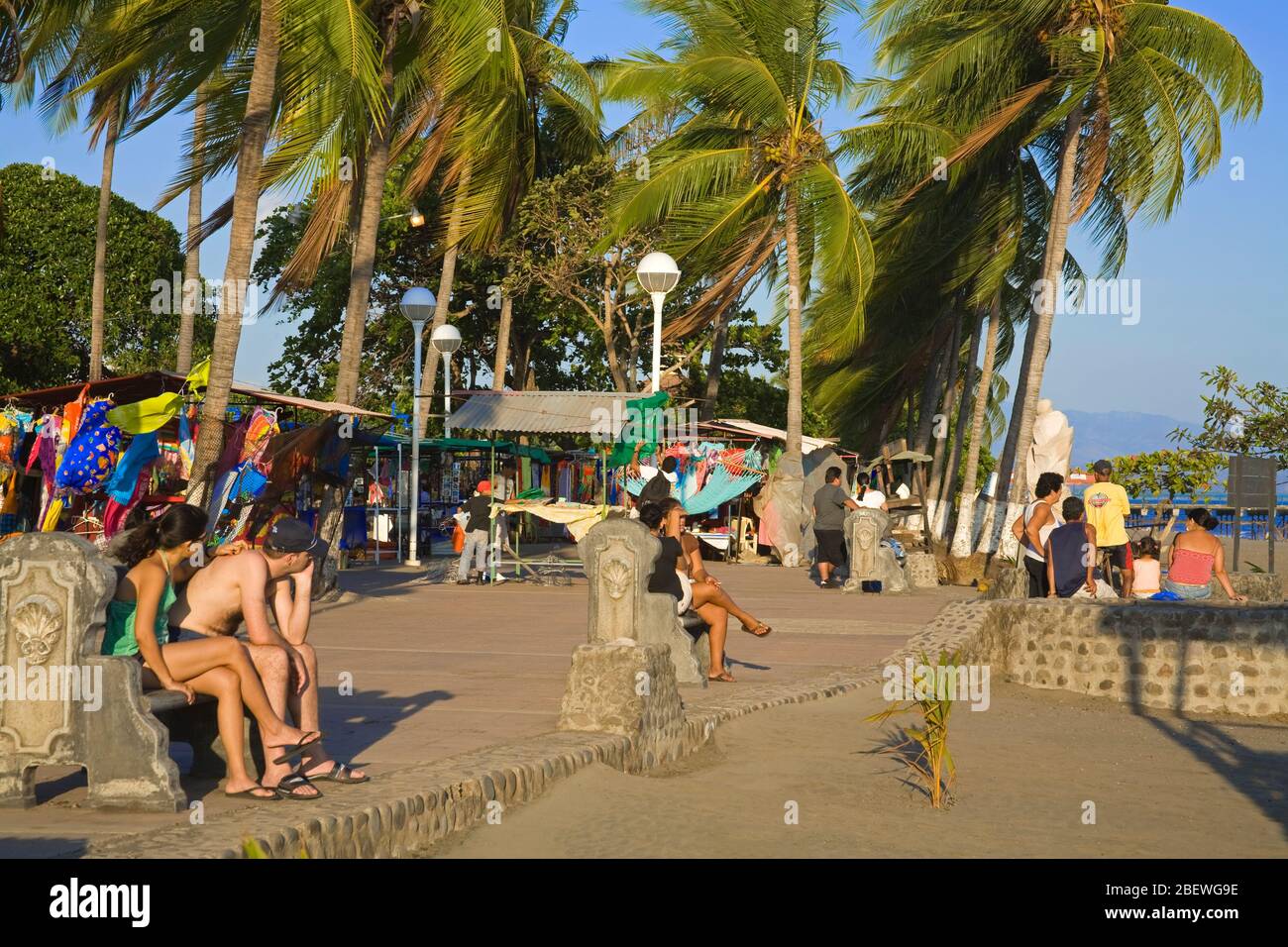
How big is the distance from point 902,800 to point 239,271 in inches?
363

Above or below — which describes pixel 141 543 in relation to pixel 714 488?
below

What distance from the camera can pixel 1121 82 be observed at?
83.4 feet

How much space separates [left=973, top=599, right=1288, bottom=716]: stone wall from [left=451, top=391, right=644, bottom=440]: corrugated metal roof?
8.54 metres

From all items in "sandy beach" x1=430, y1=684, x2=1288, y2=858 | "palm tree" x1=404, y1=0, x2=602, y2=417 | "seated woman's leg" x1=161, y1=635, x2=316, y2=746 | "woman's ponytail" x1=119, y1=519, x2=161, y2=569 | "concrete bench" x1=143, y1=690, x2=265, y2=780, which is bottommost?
"sandy beach" x1=430, y1=684, x2=1288, y2=858

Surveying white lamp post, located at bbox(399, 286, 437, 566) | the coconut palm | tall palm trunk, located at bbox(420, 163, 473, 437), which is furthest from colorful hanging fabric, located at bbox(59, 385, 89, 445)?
white lamp post, located at bbox(399, 286, 437, 566)

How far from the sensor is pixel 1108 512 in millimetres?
15750

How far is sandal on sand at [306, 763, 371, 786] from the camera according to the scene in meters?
6.57

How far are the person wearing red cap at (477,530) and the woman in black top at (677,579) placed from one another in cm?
805

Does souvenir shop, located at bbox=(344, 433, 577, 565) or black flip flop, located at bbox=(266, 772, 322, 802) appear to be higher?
souvenir shop, located at bbox=(344, 433, 577, 565)

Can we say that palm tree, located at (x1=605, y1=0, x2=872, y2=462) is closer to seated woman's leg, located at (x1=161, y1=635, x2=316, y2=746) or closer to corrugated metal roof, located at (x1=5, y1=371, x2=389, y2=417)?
corrugated metal roof, located at (x1=5, y1=371, x2=389, y2=417)

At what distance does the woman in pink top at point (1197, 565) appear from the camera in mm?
14055

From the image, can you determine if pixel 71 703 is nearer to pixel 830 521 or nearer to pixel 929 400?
pixel 830 521

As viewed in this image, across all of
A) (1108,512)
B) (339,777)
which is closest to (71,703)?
(339,777)
